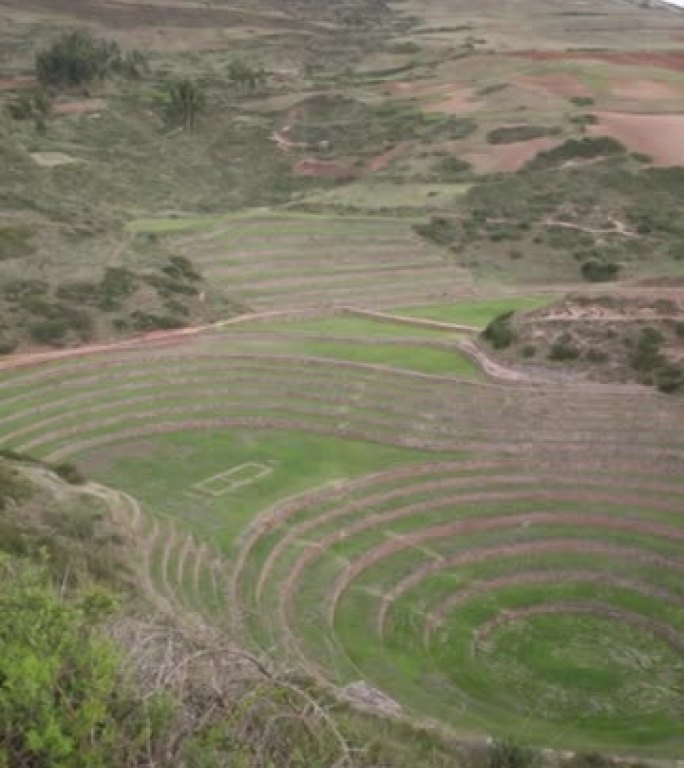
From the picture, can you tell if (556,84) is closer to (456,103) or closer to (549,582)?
(456,103)

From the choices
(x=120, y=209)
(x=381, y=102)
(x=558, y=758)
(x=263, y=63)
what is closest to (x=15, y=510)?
(x=558, y=758)

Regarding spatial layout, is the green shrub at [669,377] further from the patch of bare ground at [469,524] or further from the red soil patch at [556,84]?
the red soil patch at [556,84]

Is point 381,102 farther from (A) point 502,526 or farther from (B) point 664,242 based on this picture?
(A) point 502,526

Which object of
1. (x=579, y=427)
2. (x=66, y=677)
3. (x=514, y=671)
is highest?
(x=66, y=677)

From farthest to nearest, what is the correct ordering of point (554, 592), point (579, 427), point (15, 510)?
point (579, 427) < point (554, 592) < point (15, 510)

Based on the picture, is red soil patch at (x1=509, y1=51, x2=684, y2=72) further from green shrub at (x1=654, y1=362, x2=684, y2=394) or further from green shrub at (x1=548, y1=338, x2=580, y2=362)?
green shrub at (x1=654, y1=362, x2=684, y2=394)

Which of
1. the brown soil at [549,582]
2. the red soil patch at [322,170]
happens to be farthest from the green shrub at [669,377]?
the red soil patch at [322,170]
